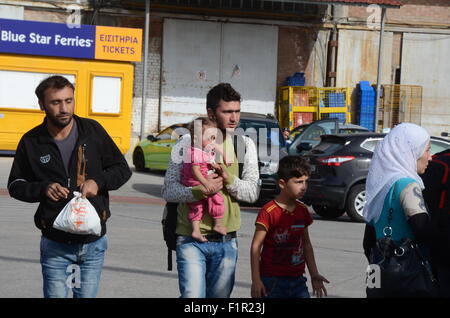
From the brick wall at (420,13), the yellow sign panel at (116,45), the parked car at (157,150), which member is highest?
the brick wall at (420,13)

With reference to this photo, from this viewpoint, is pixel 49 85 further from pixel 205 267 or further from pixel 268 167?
pixel 268 167

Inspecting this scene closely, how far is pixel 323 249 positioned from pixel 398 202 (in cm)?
700

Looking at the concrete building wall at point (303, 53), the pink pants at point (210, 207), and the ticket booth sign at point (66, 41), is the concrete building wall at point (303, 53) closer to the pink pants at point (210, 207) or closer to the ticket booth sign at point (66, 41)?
the ticket booth sign at point (66, 41)

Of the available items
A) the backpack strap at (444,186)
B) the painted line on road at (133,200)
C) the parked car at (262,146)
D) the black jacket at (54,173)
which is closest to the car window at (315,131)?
the parked car at (262,146)

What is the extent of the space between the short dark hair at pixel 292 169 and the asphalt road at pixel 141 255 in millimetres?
2752

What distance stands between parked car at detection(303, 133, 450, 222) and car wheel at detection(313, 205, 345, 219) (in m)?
0.94

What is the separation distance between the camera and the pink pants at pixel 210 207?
5.38 metres

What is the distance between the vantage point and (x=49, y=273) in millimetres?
5086

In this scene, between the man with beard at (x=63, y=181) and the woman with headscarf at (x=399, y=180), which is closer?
the woman with headscarf at (x=399, y=180)

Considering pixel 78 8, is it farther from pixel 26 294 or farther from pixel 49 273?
pixel 49 273

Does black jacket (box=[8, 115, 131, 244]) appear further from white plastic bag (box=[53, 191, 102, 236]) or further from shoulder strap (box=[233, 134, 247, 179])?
shoulder strap (box=[233, 134, 247, 179])

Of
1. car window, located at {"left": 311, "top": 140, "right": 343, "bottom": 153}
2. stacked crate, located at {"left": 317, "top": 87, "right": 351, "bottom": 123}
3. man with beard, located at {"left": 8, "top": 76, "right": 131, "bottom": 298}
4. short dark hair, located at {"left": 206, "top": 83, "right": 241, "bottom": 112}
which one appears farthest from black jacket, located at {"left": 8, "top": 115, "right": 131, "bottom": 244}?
stacked crate, located at {"left": 317, "top": 87, "right": 351, "bottom": 123}

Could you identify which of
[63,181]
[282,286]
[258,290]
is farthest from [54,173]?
[282,286]

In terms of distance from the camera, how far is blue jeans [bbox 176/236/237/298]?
5379 millimetres
